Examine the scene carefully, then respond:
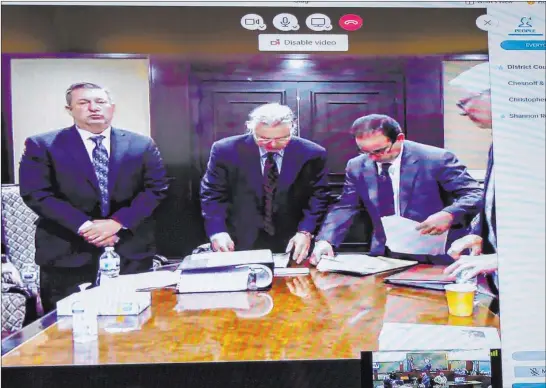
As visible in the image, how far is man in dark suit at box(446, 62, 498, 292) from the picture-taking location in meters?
1.39

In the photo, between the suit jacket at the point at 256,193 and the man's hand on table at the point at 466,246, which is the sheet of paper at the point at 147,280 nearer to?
the suit jacket at the point at 256,193

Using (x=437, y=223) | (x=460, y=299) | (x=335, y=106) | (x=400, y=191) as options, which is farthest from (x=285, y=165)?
(x=460, y=299)

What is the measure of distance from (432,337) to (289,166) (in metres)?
0.53

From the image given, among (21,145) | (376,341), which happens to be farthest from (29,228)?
(376,341)

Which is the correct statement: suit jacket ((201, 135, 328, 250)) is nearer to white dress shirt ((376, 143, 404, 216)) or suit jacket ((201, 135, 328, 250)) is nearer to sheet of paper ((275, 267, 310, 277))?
sheet of paper ((275, 267, 310, 277))

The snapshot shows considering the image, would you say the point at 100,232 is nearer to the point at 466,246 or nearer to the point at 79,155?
the point at 79,155

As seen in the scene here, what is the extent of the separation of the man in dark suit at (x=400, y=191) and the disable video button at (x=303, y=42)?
0.70ft

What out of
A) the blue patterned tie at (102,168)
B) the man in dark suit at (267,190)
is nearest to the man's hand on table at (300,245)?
the man in dark suit at (267,190)

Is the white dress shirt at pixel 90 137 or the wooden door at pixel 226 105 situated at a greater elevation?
the wooden door at pixel 226 105

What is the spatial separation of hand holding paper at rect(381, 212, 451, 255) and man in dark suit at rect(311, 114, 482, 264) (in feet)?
0.04

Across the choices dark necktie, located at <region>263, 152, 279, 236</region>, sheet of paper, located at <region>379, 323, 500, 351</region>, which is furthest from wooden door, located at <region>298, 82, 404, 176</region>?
sheet of paper, located at <region>379, 323, 500, 351</region>

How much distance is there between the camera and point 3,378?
1.18m

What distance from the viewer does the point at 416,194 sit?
1.42 metres

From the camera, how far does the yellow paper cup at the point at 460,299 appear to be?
4.10 feet
